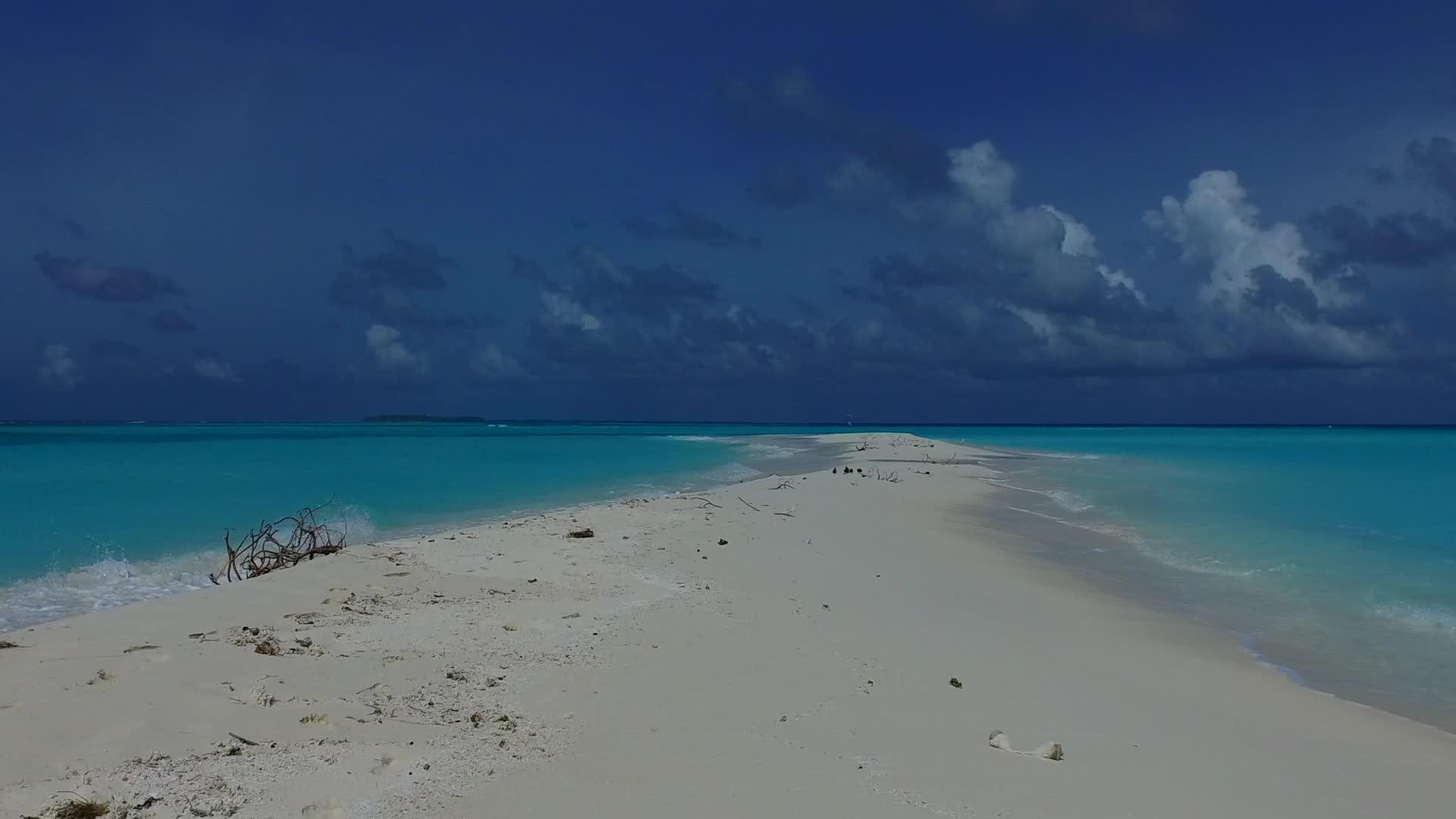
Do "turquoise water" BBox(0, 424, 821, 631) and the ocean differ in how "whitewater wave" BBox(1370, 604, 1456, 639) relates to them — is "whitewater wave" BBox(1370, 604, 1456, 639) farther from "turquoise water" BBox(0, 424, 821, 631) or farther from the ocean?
"turquoise water" BBox(0, 424, 821, 631)

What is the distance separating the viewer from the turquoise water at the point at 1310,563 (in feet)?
24.5

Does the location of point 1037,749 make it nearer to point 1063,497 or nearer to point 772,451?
point 1063,497

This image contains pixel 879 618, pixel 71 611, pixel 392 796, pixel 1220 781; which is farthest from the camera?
pixel 71 611

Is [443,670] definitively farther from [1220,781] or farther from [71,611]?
[71,611]

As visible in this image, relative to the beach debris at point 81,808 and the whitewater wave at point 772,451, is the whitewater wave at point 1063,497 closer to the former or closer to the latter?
the whitewater wave at point 772,451

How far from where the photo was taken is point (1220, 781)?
4.56 m

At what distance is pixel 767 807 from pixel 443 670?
2.79 meters

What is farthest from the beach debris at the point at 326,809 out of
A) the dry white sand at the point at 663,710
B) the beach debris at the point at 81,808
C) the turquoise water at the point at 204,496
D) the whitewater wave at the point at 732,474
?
the whitewater wave at the point at 732,474

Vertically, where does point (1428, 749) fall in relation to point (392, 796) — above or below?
below

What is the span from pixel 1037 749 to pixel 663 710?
2237 millimetres

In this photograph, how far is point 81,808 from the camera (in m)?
3.40

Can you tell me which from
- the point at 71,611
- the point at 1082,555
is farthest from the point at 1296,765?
the point at 71,611

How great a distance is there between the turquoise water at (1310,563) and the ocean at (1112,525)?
41 mm

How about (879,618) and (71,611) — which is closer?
(879,618)
